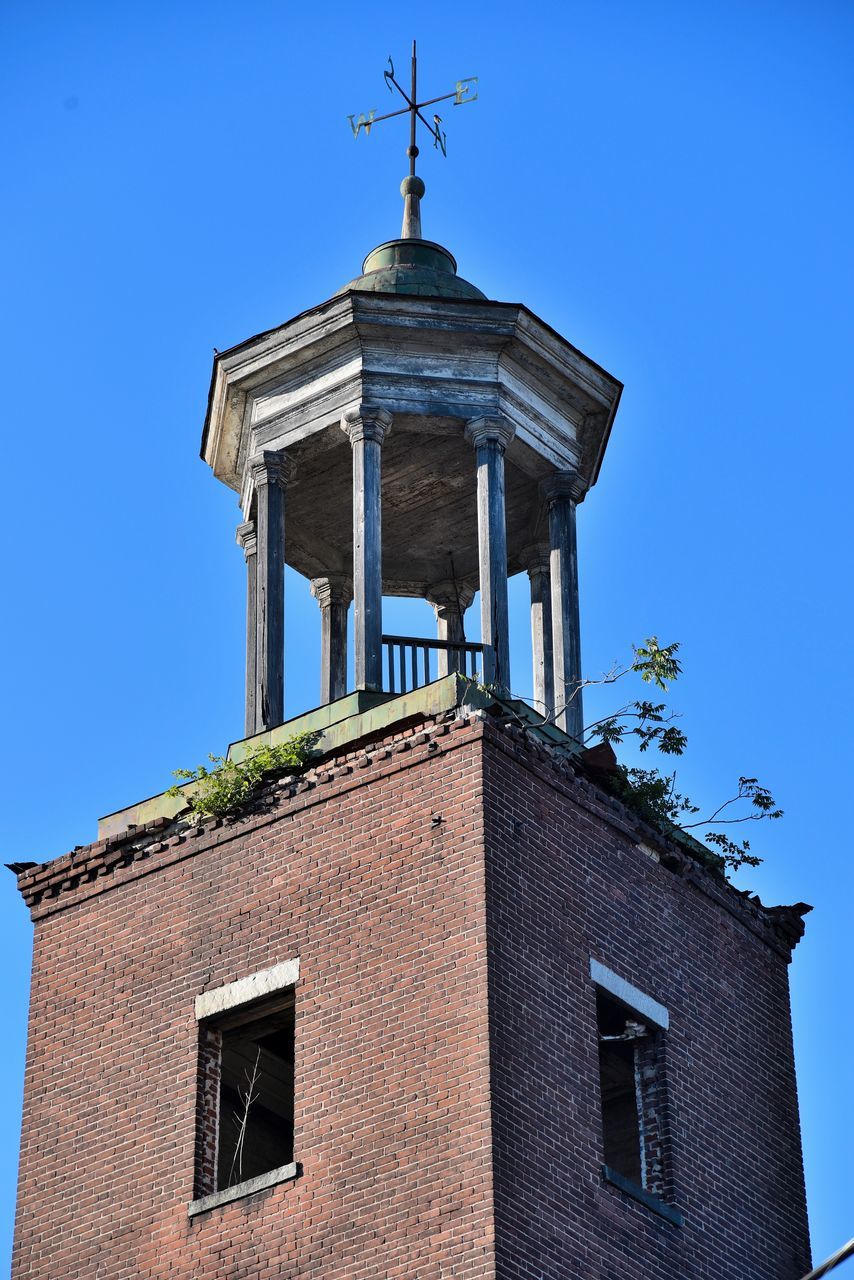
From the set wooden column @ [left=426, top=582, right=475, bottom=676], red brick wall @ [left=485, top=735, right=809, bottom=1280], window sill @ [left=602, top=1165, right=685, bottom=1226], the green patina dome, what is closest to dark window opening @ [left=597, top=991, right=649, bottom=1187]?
red brick wall @ [left=485, top=735, right=809, bottom=1280]

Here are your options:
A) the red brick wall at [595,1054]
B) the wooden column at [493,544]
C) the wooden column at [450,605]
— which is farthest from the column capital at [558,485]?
the red brick wall at [595,1054]

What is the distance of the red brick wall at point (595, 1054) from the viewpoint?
2245 centimetres

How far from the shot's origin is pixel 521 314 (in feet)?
91.5

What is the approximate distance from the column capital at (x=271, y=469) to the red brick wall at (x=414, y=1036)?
410 cm

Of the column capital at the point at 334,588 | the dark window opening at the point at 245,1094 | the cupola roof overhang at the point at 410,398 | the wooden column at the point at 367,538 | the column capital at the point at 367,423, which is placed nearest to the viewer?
the dark window opening at the point at 245,1094

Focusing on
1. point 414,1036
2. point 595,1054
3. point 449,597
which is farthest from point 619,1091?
point 449,597

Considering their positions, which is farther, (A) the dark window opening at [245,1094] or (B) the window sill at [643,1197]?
(A) the dark window opening at [245,1094]

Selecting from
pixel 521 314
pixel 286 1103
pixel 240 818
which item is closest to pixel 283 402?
pixel 521 314

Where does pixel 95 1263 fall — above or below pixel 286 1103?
below

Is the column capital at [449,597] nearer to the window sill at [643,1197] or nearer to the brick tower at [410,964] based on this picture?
the brick tower at [410,964]

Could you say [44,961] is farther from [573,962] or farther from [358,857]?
[573,962]

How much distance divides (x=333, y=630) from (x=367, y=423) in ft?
12.0

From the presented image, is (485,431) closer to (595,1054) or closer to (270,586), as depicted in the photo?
(270,586)

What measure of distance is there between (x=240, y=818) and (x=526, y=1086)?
422cm
